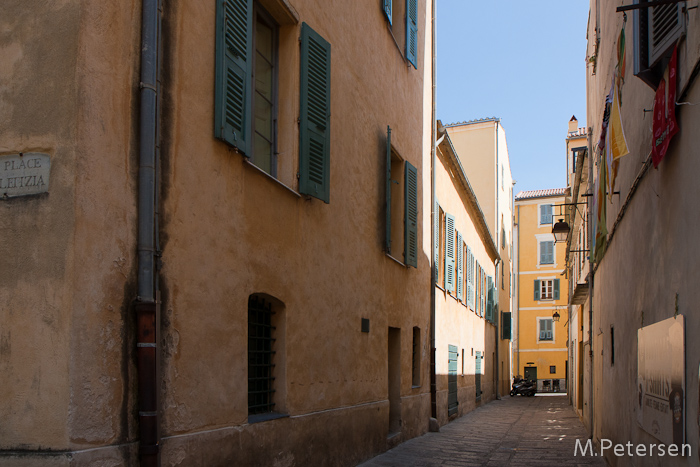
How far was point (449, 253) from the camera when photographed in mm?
Answer: 17641

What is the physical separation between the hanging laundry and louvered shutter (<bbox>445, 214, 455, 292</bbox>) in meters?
11.5

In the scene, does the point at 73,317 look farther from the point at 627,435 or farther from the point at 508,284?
the point at 508,284

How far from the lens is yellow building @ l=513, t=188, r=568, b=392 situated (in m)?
44.0

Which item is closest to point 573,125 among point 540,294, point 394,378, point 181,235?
point 540,294

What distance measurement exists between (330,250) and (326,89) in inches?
74.6

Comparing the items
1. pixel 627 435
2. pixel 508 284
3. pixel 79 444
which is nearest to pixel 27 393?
pixel 79 444

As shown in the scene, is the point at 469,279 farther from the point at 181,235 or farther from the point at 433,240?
the point at 181,235

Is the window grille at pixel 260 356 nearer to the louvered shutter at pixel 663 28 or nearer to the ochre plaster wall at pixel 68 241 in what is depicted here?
the ochre plaster wall at pixel 68 241

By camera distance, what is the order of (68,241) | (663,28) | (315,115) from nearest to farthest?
(68,241) < (663,28) < (315,115)

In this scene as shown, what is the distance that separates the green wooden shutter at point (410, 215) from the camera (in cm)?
1237

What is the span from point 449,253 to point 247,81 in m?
11.9

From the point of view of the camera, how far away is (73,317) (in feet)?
14.1

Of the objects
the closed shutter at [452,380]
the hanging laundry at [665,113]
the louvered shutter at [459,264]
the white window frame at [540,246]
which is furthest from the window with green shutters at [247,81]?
the white window frame at [540,246]

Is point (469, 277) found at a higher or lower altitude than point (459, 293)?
higher
